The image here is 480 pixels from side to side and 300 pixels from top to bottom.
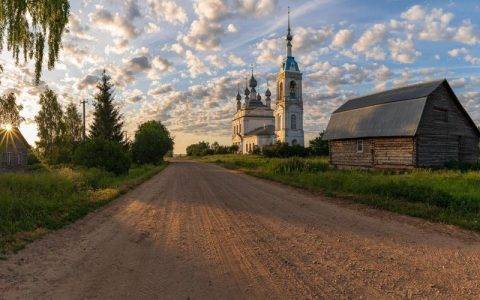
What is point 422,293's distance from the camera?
15.9 feet

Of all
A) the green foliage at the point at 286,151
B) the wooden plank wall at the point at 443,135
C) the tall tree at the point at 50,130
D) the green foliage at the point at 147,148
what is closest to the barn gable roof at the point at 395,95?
the wooden plank wall at the point at 443,135

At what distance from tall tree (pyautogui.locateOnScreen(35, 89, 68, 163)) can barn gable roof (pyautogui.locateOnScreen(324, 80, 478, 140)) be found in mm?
27695

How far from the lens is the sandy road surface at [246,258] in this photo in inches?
196

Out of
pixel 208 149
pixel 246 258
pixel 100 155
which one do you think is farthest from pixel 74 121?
pixel 208 149

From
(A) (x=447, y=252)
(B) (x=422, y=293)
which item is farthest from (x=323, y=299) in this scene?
(A) (x=447, y=252)

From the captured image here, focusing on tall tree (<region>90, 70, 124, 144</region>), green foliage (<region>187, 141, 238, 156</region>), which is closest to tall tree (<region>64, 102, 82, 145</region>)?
tall tree (<region>90, 70, 124, 144</region>)

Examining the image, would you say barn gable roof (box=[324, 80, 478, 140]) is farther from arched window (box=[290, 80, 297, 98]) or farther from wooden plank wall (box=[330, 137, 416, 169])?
arched window (box=[290, 80, 297, 98])

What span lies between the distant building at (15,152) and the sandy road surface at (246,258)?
38.7 m

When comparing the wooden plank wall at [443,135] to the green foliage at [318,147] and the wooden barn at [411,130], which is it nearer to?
the wooden barn at [411,130]

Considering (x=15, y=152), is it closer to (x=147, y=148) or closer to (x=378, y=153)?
(x=147, y=148)

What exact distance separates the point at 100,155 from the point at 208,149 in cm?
8047

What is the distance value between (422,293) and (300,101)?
71.3 m

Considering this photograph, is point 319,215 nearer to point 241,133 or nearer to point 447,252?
point 447,252

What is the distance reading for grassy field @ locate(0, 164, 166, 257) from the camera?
8.35 m
